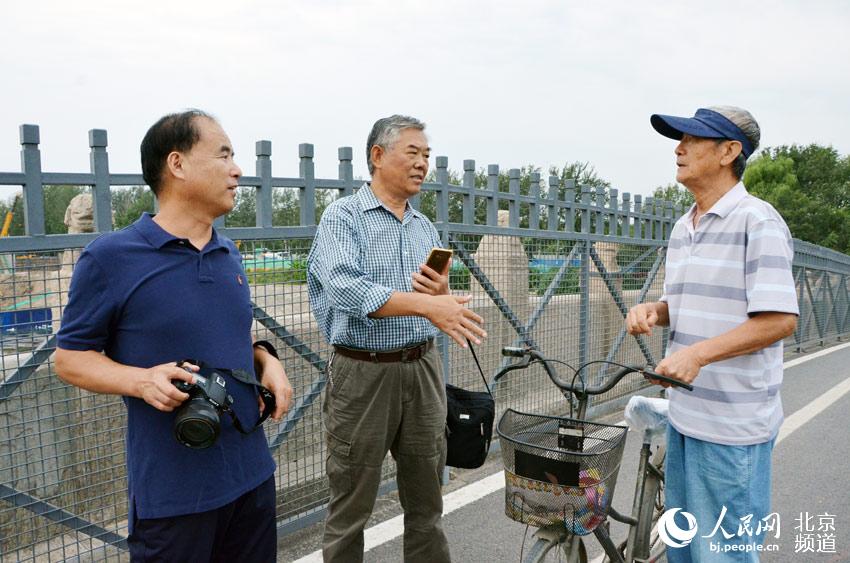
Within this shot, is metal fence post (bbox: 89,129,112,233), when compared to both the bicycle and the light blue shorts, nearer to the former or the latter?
the bicycle

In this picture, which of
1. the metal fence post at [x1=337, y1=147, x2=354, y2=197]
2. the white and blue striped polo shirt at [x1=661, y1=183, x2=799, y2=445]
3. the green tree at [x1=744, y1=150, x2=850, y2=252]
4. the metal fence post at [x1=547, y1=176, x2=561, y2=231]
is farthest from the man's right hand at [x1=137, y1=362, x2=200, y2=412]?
the green tree at [x1=744, y1=150, x2=850, y2=252]

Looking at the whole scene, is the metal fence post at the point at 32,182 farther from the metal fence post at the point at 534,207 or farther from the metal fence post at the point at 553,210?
the metal fence post at the point at 553,210

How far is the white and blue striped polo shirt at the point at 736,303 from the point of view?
235cm

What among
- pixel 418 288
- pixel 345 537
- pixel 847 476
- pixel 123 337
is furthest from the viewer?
pixel 847 476

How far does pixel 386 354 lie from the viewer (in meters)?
3.01

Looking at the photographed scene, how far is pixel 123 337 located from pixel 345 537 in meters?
1.52

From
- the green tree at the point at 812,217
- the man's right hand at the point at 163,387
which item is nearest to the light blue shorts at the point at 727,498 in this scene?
the man's right hand at the point at 163,387

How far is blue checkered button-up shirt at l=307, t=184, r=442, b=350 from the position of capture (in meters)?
2.79

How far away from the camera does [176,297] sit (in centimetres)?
193

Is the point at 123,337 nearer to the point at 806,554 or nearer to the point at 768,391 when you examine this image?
the point at 768,391

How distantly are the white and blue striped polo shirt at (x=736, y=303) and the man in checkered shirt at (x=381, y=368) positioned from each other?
1.01 m

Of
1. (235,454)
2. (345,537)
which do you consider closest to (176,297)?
(235,454)

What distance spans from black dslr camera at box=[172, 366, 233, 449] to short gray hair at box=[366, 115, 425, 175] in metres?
1.52

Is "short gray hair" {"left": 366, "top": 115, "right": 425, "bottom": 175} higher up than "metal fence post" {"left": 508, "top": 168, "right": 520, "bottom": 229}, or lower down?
higher up
